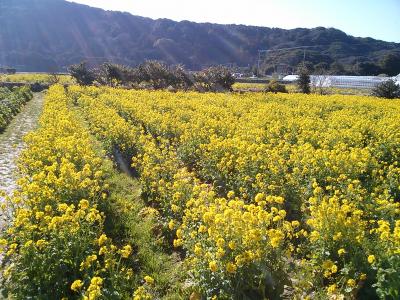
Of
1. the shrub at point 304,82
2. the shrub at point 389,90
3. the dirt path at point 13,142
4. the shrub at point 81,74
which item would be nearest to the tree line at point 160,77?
the shrub at point 81,74

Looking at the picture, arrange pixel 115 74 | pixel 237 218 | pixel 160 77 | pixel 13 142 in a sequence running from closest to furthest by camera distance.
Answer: pixel 237 218
pixel 13 142
pixel 160 77
pixel 115 74

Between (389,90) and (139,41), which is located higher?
(139,41)

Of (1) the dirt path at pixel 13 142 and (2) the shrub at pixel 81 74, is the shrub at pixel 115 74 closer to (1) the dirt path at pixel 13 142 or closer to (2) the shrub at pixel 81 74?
(2) the shrub at pixel 81 74

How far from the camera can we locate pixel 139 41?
132750 millimetres

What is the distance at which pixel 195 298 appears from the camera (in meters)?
4.54

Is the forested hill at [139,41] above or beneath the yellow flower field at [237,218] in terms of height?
above

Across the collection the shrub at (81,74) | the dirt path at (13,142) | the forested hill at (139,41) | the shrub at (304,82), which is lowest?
the dirt path at (13,142)

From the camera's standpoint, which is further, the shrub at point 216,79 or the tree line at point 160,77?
the tree line at point 160,77

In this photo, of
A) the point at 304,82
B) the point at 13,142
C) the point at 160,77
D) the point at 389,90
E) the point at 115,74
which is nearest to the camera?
the point at 13,142

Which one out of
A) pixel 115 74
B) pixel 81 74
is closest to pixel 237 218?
pixel 115 74

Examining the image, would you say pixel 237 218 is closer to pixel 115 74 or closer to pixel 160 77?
pixel 160 77

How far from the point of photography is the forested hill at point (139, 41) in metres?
112

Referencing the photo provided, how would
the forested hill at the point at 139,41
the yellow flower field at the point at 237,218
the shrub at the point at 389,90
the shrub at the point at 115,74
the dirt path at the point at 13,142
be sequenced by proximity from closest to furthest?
1. the yellow flower field at the point at 237,218
2. the dirt path at the point at 13,142
3. the shrub at the point at 389,90
4. the shrub at the point at 115,74
5. the forested hill at the point at 139,41

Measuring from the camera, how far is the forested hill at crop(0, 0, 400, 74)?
11194cm
